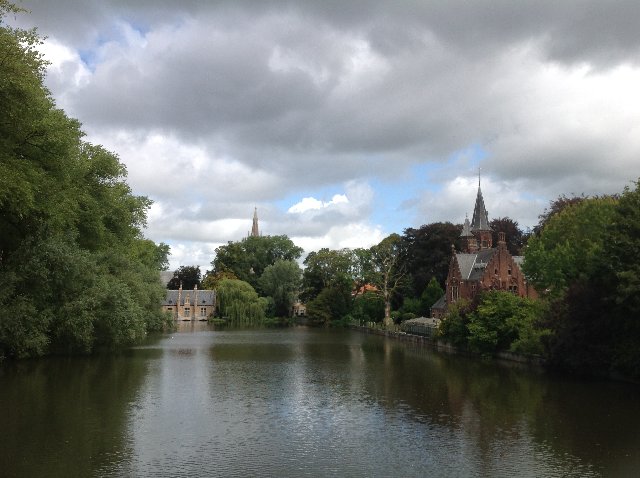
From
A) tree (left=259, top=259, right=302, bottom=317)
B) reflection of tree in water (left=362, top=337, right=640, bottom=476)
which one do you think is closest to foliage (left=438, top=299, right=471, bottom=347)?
reflection of tree in water (left=362, top=337, right=640, bottom=476)

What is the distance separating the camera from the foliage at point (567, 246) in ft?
119

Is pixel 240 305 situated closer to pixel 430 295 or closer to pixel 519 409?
pixel 430 295

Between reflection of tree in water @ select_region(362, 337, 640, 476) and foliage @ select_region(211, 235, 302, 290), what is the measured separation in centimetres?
7351

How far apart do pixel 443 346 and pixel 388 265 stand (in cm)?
2923

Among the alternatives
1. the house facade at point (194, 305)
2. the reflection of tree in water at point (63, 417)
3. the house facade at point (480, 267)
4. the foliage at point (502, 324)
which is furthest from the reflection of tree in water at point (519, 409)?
the house facade at point (194, 305)

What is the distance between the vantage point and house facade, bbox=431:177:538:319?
192 ft

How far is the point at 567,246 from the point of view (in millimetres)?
37469

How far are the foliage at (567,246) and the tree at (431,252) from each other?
28611 mm

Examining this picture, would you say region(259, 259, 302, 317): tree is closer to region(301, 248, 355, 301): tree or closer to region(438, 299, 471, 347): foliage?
region(301, 248, 355, 301): tree

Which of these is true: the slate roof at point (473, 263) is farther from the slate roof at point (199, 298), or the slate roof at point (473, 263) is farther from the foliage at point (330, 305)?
the slate roof at point (199, 298)

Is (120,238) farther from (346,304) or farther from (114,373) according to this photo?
(346,304)

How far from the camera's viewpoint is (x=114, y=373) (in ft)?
91.9

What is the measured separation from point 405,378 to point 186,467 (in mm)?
16982

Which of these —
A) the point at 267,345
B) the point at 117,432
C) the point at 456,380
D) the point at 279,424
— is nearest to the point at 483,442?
the point at 279,424
